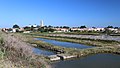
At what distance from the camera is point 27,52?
8.34 meters

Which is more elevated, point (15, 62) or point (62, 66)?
point (15, 62)

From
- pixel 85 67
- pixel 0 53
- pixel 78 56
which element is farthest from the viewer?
pixel 78 56

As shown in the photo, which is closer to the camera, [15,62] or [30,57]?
[15,62]

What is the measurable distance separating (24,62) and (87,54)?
52.7 ft

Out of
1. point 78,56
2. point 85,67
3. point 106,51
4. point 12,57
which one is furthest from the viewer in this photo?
point 106,51

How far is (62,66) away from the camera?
16.0 m

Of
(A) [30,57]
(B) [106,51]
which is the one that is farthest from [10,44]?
(B) [106,51]

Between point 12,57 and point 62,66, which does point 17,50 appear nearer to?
point 12,57

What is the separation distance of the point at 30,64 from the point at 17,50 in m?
0.79

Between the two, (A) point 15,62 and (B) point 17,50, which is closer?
(A) point 15,62

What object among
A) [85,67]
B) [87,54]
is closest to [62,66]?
[85,67]

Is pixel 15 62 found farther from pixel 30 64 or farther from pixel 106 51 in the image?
pixel 106 51

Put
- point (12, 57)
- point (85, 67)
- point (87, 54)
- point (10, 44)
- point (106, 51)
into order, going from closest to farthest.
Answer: point (12, 57)
point (10, 44)
point (85, 67)
point (87, 54)
point (106, 51)

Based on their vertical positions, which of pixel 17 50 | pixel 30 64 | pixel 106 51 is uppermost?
pixel 17 50
